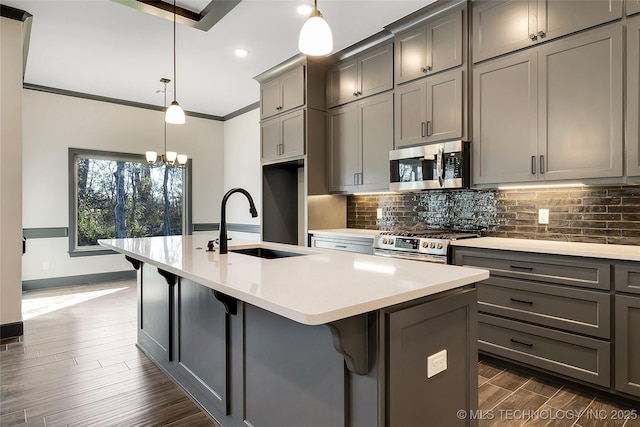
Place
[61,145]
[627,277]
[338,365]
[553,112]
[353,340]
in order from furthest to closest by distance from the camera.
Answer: [61,145], [553,112], [627,277], [338,365], [353,340]

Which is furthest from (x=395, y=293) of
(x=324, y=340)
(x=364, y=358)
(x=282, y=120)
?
(x=282, y=120)

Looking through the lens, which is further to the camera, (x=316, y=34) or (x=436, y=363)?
(x=316, y=34)

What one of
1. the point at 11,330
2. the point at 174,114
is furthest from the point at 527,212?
the point at 11,330

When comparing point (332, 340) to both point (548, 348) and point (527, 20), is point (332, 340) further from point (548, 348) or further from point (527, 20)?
point (527, 20)

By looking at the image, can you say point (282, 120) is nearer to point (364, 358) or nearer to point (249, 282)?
point (249, 282)

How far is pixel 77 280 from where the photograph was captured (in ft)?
18.3

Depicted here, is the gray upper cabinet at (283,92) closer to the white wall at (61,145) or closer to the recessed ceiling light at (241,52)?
the recessed ceiling light at (241,52)

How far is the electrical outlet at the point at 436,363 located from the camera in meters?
1.35

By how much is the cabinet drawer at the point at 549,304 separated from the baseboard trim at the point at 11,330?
3.98 m

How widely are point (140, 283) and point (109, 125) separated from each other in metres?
3.80

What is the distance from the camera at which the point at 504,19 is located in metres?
2.84

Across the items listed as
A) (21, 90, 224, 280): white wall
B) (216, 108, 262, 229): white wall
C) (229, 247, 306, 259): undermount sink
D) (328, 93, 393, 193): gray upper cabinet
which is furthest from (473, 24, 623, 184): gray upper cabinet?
(21, 90, 224, 280): white wall

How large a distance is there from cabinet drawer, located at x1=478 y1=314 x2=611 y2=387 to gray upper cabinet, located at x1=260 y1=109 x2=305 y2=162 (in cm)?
269

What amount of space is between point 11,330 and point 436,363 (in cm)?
380
